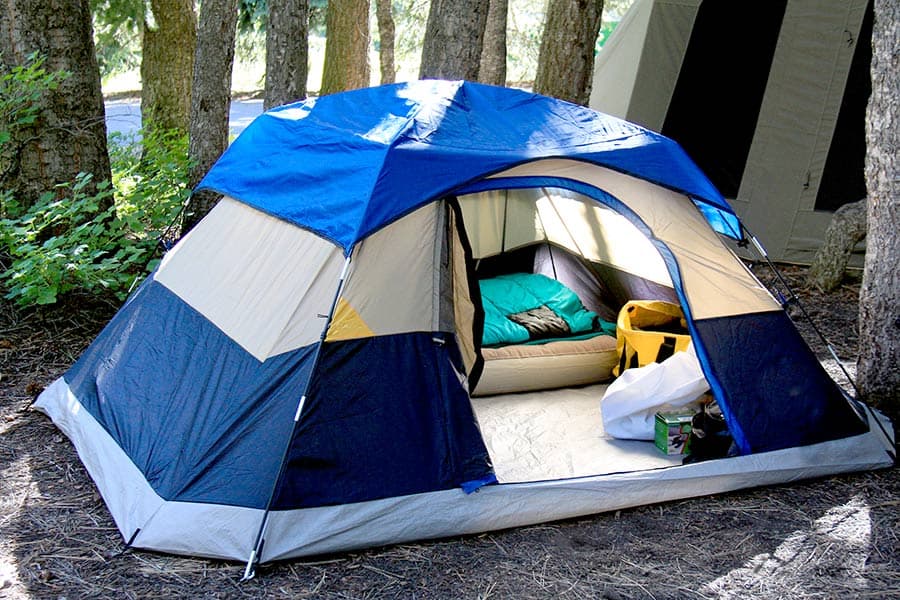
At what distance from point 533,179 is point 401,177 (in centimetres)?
57

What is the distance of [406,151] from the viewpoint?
3.61m

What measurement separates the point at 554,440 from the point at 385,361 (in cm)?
106

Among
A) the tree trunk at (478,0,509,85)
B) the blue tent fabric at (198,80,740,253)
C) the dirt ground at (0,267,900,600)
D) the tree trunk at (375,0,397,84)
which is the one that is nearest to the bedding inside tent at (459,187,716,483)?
the dirt ground at (0,267,900,600)

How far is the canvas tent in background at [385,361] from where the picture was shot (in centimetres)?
333

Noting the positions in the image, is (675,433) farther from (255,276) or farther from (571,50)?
(571,50)

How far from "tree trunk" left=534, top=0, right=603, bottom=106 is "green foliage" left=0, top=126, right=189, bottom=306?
2.71 m

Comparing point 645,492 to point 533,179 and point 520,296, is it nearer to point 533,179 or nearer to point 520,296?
point 533,179

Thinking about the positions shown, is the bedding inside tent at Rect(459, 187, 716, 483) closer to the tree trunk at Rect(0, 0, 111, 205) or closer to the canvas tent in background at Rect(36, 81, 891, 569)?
the canvas tent in background at Rect(36, 81, 891, 569)

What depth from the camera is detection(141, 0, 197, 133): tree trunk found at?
29.0ft

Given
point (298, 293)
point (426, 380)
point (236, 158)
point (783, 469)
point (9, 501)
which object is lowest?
point (9, 501)

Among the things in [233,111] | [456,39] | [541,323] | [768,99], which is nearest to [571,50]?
[456,39]

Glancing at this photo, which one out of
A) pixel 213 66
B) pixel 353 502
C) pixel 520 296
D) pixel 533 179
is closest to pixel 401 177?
pixel 533 179

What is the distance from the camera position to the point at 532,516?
3.53 meters

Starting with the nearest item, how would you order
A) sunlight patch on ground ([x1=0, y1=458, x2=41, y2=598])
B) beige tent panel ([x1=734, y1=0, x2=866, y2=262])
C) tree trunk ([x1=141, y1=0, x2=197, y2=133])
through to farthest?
sunlight patch on ground ([x1=0, y1=458, x2=41, y2=598]) → beige tent panel ([x1=734, y1=0, x2=866, y2=262]) → tree trunk ([x1=141, y1=0, x2=197, y2=133])
